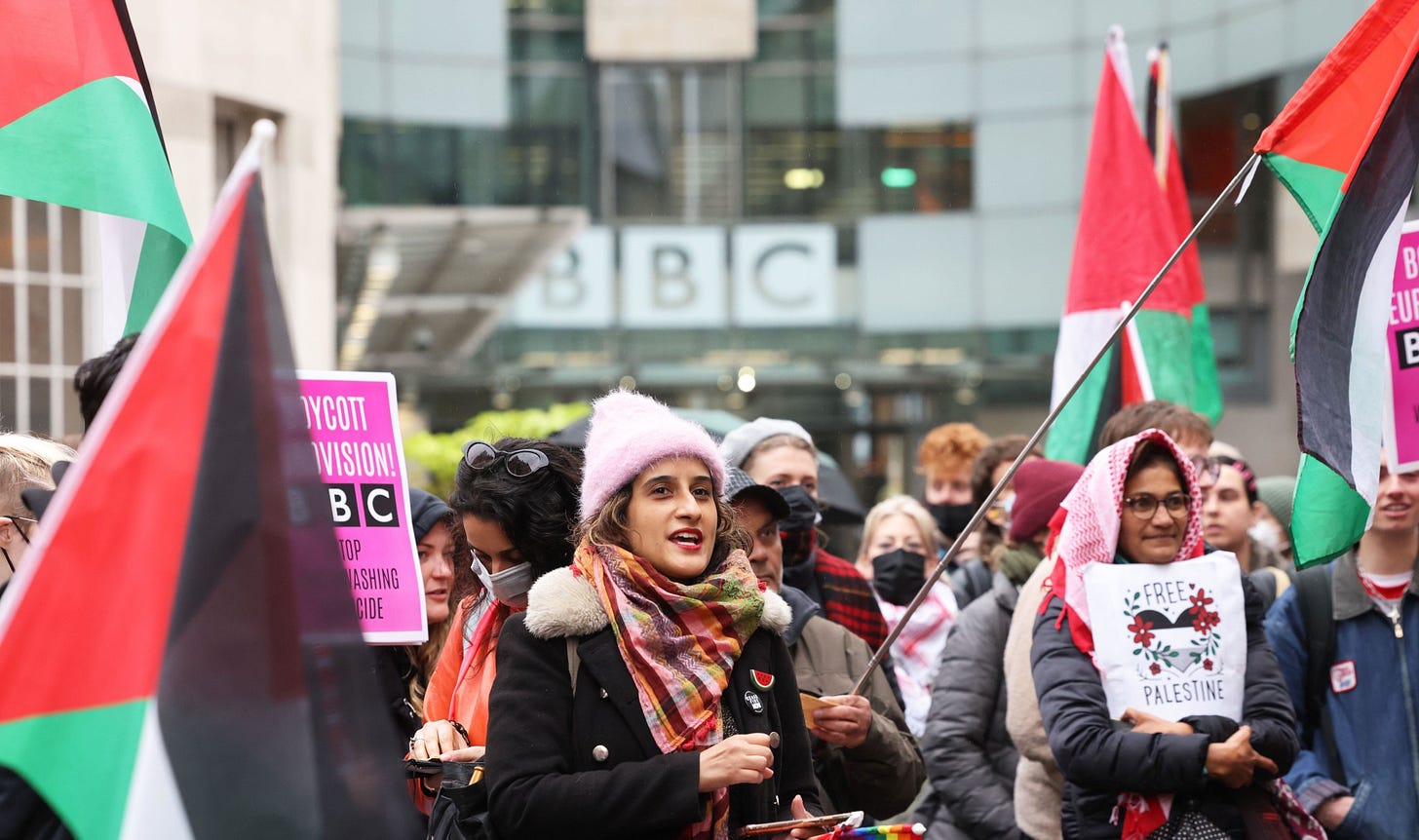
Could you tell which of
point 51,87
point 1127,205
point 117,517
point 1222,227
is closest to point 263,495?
point 117,517

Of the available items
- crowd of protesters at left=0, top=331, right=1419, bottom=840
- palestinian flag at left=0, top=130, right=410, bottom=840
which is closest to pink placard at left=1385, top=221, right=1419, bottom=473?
crowd of protesters at left=0, top=331, right=1419, bottom=840

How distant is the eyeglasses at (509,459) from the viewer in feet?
13.5

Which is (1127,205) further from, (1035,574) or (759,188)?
(759,188)

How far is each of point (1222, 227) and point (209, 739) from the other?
25.0 m

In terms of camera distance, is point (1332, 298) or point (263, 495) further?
point (1332, 298)

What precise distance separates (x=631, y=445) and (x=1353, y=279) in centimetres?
207

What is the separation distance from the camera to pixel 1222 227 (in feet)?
84.3

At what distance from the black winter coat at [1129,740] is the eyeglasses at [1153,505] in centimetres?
25

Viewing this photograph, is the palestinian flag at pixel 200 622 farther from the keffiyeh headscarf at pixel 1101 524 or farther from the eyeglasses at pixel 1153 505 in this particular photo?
the eyeglasses at pixel 1153 505

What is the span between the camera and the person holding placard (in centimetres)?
416

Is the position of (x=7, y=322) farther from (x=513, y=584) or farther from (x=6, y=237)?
(x=513, y=584)

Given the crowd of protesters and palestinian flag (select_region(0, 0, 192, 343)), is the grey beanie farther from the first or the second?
palestinian flag (select_region(0, 0, 192, 343))

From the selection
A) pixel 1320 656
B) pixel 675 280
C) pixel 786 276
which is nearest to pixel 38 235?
pixel 1320 656

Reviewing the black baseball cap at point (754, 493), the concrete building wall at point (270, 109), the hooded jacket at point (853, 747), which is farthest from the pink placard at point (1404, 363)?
the concrete building wall at point (270, 109)
